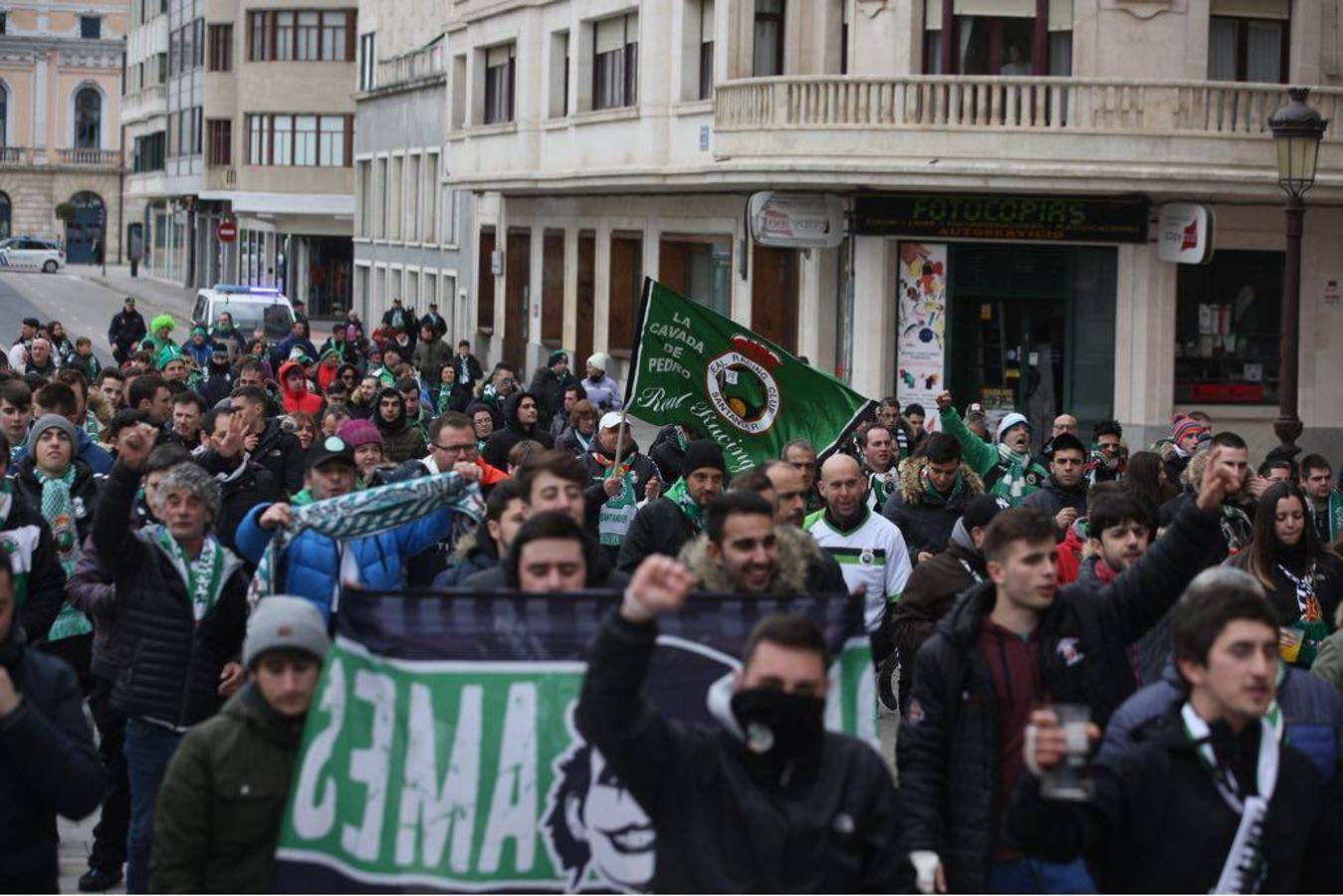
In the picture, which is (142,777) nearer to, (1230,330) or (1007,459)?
(1007,459)

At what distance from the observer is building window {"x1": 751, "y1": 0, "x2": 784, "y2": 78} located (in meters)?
31.6

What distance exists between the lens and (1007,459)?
16.2m

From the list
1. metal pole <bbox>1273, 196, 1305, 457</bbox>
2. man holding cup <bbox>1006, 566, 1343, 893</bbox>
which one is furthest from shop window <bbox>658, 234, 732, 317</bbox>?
man holding cup <bbox>1006, 566, 1343, 893</bbox>

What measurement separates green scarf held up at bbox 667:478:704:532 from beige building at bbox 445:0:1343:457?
1661cm

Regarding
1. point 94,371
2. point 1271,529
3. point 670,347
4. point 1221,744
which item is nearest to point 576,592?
point 1221,744

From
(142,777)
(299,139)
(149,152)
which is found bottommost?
(142,777)

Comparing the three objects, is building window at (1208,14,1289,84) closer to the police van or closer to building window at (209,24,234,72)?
the police van

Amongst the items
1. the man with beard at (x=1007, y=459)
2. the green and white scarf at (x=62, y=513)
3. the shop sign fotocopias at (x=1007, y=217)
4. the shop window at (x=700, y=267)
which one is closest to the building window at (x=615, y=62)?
the shop window at (x=700, y=267)

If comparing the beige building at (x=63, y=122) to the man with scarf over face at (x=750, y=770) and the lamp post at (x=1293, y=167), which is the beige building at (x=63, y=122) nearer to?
the lamp post at (x=1293, y=167)

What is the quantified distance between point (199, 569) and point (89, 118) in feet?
389

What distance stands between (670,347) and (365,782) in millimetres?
7596

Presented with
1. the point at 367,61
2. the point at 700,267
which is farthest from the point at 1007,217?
the point at 367,61

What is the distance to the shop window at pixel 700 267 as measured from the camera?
3416 centimetres

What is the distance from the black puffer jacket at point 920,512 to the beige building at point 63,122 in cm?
10898
